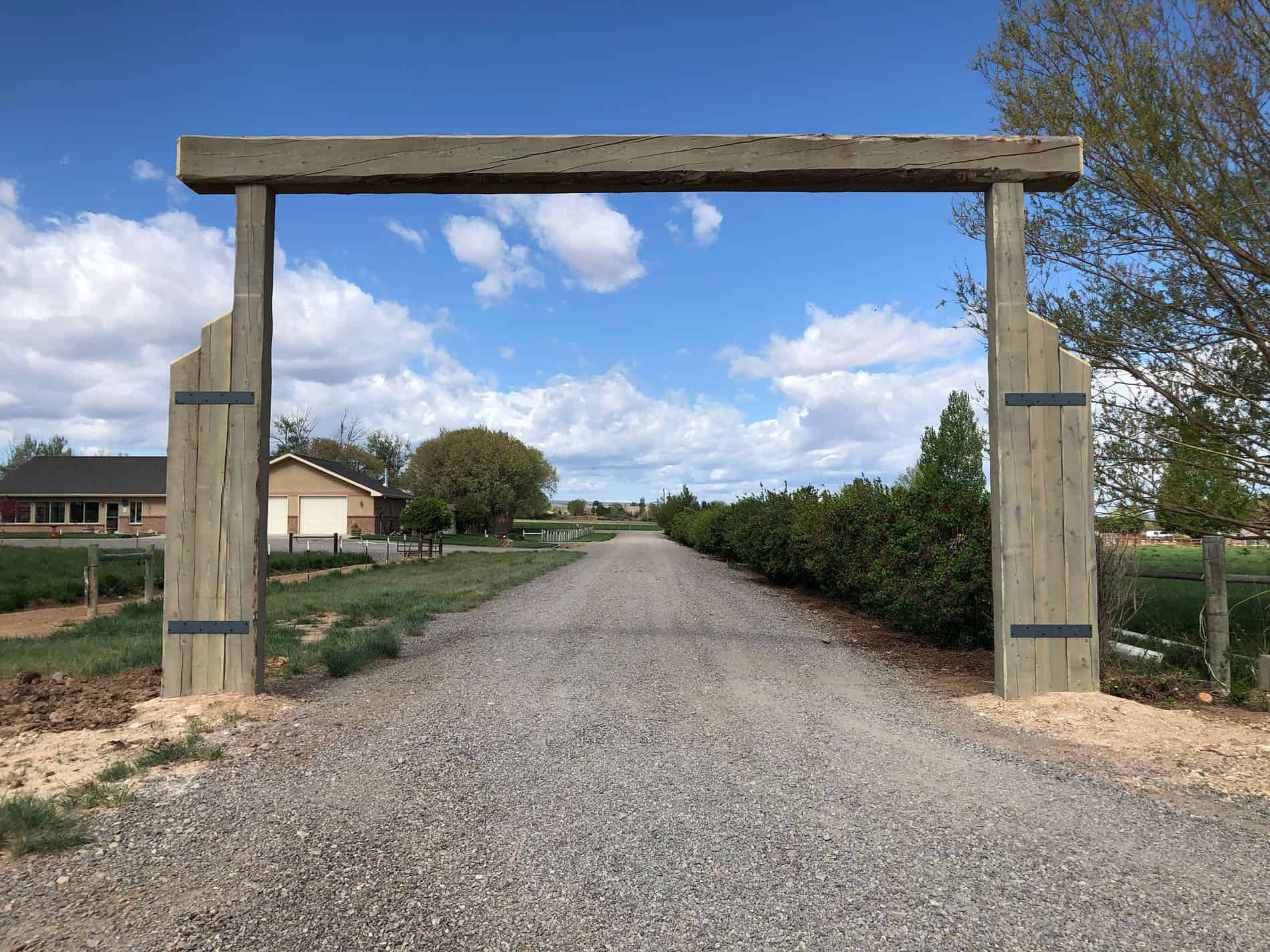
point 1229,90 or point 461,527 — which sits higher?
point 1229,90

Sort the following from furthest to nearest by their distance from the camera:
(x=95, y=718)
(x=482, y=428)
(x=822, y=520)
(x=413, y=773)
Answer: (x=482, y=428) → (x=822, y=520) → (x=95, y=718) → (x=413, y=773)

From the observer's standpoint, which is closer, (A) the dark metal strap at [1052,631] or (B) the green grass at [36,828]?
(B) the green grass at [36,828]

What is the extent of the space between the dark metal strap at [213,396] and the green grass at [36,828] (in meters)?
3.12

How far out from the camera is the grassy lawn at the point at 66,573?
14328 mm

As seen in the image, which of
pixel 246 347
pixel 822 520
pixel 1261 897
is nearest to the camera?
pixel 1261 897

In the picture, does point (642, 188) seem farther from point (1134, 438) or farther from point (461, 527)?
point (461, 527)

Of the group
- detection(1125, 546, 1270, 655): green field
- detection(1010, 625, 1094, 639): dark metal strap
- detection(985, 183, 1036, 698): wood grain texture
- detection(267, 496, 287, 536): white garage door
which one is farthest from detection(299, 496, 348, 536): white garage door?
detection(1010, 625, 1094, 639): dark metal strap

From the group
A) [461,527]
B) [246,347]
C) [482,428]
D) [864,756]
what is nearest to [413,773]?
[864,756]

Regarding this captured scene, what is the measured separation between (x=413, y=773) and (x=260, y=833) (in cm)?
87

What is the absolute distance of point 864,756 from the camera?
440cm

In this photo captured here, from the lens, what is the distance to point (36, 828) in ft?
10.3

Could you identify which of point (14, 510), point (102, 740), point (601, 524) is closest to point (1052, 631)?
point (102, 740)

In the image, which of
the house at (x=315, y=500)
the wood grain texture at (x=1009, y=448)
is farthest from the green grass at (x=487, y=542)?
the wood grain texture at (x=1009, y=448)

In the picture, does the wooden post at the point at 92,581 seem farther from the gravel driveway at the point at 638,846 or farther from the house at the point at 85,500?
the house at the point at 85,500
